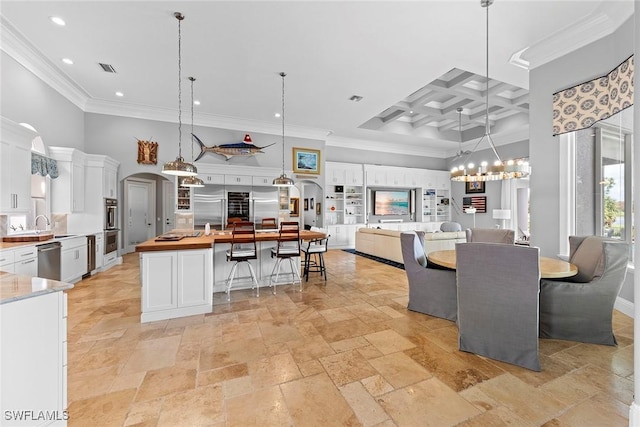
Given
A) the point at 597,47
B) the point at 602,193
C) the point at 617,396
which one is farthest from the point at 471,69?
the point at 617,396

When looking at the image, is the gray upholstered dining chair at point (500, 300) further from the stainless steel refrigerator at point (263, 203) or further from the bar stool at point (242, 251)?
the stainless steel refrigerator at point (263, 203)

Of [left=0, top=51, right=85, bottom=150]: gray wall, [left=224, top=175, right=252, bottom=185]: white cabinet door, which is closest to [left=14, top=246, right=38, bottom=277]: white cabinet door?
[left=0, top=51, right=85, bottom=150]: gray wall

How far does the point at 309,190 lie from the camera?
9.45 metres

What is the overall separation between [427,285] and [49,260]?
208 inches

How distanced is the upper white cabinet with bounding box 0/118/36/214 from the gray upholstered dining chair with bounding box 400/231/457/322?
510 centimetres

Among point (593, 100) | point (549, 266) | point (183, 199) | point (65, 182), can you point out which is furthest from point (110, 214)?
point (593, 100)

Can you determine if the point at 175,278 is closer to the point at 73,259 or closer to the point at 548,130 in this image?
the point at 73,259

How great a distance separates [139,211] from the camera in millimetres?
8047

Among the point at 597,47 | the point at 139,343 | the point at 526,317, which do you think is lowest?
the point at 139,343

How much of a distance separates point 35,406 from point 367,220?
29.5 feet

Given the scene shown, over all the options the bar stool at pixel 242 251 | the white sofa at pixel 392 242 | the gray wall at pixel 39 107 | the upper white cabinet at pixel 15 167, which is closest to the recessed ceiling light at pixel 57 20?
the gray wall at pixel 39 107

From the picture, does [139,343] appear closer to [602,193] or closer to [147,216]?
[602,193]

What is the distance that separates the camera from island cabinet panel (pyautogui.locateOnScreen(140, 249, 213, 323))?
3145 millimetres

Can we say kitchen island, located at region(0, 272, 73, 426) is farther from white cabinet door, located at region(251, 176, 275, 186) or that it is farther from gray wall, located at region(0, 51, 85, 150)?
white cabinet door, located at region(251, 176, 275, 186)
